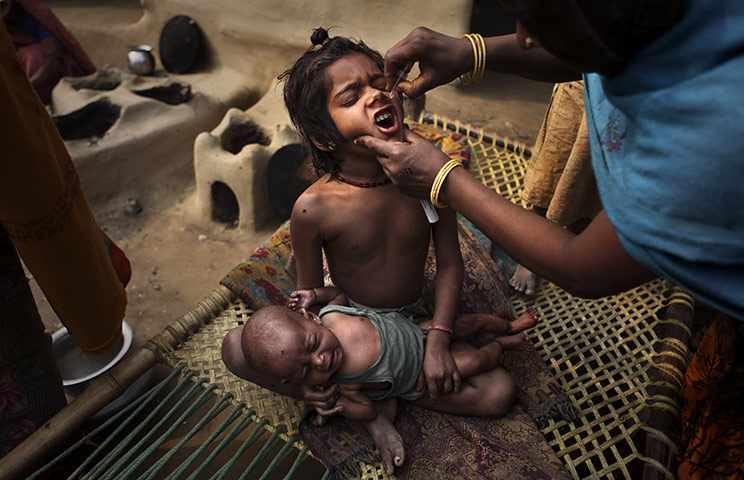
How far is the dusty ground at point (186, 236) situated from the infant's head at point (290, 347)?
1.96m

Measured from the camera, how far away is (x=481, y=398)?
5.65ft

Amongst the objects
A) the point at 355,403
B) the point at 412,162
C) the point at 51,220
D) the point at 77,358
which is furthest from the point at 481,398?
the point at 77,358

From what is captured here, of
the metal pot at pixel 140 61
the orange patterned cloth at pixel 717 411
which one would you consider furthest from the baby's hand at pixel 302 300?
the metal pot at pixel 140 61

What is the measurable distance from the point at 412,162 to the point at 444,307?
0.69 meters

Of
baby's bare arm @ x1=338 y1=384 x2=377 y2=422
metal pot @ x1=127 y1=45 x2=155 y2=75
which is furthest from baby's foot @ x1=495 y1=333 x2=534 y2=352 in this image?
metal pot @ x1=127 y1=45 x2=155 y2=75

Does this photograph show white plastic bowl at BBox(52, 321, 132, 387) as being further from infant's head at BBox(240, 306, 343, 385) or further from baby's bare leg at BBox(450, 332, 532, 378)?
baby's bare leg at BBox(450, 332, 532, 378)

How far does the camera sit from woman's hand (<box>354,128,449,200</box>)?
1.21 meters

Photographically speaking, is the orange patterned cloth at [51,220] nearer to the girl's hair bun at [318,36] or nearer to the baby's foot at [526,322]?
the girl's hair bun at [318,36]

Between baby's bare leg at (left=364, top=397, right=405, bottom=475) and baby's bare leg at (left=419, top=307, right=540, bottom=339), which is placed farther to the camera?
baby's bare leg at (left=419, top=307, right=540, bottom=339)

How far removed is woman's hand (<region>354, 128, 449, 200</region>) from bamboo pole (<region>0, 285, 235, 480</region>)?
1.19m

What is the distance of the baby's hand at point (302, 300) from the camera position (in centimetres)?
169

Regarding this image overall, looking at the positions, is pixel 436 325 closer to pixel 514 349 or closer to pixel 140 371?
pixel 514 349

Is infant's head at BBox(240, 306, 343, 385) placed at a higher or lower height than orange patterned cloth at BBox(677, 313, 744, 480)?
lower

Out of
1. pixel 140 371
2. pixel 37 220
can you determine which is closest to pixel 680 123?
pixel 37 220
